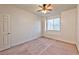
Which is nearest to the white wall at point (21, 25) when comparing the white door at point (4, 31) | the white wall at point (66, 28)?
the white door at point (4, 31)

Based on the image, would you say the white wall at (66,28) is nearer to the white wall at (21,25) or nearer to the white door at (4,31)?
the white wall at (21,25)

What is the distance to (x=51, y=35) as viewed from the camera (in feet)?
13.4

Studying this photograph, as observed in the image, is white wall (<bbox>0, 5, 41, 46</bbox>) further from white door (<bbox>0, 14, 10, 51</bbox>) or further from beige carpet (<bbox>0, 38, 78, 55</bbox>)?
beige carpet (<bbox>0, 38, 78, 55</bbox>)

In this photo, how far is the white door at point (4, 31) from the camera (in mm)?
3172

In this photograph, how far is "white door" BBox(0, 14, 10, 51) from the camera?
3172 mm

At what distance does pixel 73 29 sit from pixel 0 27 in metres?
2.71

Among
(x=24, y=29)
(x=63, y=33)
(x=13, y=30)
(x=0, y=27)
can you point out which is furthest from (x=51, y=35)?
(x=0, y=27)

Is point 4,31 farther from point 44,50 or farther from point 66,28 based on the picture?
point 66,28

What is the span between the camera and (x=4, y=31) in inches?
129

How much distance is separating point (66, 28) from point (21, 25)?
194cm

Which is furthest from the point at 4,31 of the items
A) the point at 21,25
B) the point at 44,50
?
the point at 44,50

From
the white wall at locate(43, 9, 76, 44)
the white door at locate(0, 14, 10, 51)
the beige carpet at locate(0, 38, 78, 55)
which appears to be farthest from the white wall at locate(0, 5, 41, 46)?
the white wall at locate(43, 9, 76, 44)
